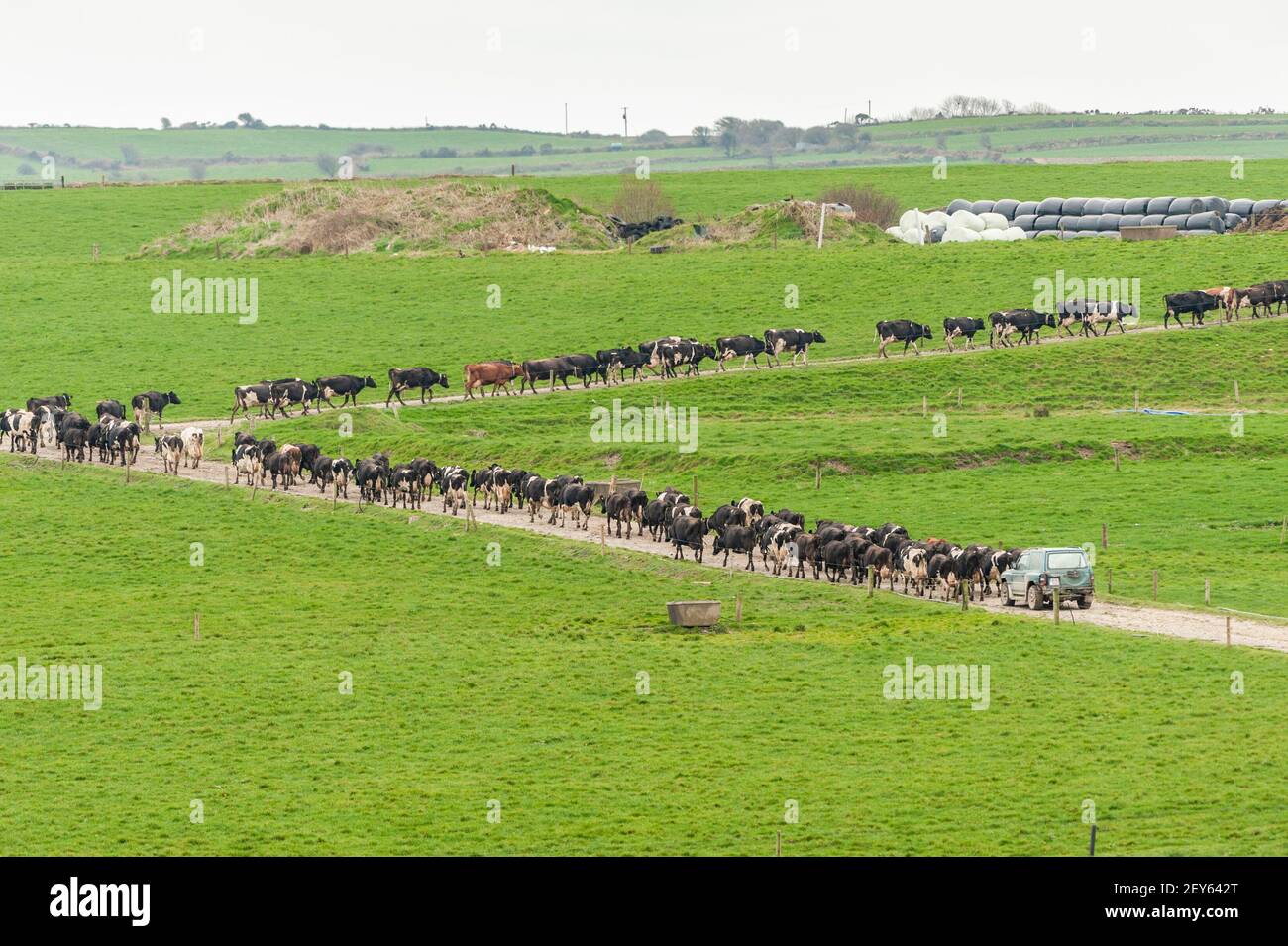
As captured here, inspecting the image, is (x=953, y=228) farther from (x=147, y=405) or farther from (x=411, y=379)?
(x=147, y=405)

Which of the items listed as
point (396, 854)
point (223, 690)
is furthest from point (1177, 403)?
point (396, 854)

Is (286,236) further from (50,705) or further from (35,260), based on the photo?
(50,705)

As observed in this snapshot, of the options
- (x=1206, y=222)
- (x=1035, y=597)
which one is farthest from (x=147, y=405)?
(x=1206, y=222)

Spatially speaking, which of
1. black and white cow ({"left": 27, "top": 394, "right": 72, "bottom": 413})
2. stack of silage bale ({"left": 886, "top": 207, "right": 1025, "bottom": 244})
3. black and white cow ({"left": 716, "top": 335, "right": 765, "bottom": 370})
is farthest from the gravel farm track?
stack of silage bale ({"left": 886, "top": 207, "right": 1025, "bottom": 244})

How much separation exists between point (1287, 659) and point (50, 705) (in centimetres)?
2409

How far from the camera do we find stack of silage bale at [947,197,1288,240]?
103812 millimetres

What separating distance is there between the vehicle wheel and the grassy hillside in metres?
1.91

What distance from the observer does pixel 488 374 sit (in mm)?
76438

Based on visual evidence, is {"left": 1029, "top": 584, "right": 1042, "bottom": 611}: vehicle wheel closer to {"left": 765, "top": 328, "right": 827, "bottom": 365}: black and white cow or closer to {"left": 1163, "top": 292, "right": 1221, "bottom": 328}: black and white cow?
{"left": 765, "top": 328, "right": 827, "bottom": 365}: black and white cow

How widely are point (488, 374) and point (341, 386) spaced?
556cm

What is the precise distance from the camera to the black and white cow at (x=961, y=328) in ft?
263

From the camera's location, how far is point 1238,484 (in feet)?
192

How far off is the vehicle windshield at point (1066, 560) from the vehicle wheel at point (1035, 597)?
1.93ft

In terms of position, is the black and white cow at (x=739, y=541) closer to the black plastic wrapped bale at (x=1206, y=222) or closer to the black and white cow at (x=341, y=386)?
the black and white cow at (x=341, y=386)
